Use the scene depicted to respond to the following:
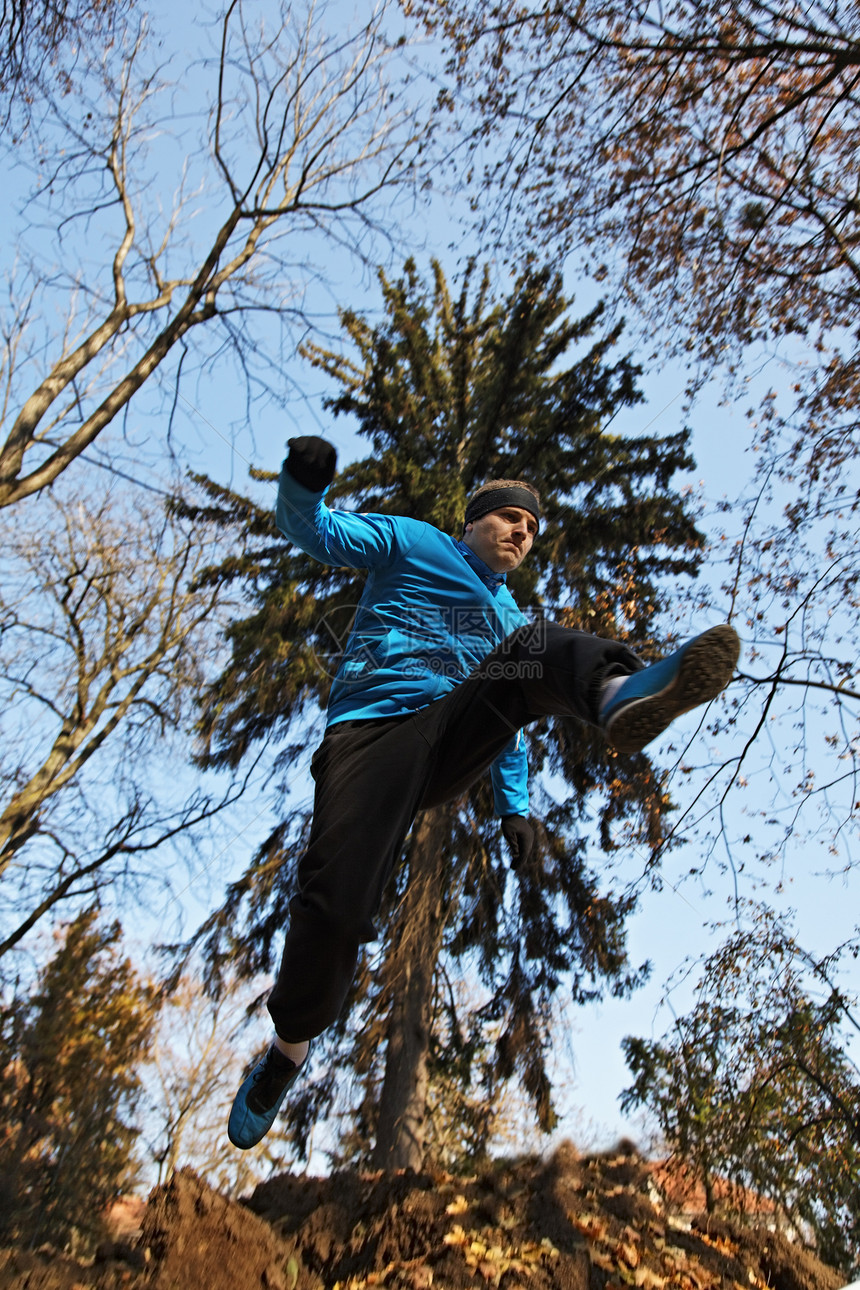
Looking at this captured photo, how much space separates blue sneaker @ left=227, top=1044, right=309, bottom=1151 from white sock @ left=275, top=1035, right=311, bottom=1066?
2 centimetres

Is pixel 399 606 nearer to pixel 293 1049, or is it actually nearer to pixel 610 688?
pixel 610 688

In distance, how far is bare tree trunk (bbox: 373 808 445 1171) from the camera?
275 inches

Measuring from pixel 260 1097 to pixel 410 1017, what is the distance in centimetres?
482

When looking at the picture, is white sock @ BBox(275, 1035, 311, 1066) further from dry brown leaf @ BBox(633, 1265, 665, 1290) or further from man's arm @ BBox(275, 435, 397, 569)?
dry brown leaf @ BBox(633, 1265, 665, 1290)

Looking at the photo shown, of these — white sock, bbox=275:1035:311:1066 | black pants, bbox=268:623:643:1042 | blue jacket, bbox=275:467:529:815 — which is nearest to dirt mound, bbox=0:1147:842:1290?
white sock, bbox=275:1035:311:1066

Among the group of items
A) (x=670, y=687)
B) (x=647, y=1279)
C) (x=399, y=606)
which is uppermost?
(x=399, y=606)

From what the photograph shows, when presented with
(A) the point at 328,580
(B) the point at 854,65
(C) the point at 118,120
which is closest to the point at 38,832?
(A) the point at 328,580

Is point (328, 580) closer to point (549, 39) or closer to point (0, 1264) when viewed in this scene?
point (549, 39)

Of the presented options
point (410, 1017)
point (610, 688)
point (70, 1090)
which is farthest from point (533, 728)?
point (70, 1090)

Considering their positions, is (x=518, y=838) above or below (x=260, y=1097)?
above

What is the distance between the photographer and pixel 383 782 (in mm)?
2508

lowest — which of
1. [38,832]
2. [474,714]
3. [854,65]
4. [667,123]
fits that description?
[474,714]

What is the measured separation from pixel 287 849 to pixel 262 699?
66.7 inches

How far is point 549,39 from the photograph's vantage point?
19.9 feet
